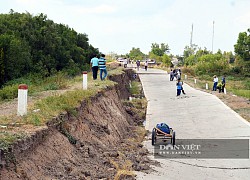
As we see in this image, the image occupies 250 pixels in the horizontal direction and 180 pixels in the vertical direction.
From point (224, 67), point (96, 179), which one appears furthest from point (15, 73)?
point (224, 67)

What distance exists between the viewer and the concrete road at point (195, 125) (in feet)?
33.8

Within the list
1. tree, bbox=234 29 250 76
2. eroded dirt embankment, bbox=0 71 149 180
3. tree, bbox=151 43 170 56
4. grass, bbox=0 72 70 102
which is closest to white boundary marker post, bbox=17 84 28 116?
eroded dirt embankment, bbox=0 71 149 180

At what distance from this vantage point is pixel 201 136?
51.0 ft

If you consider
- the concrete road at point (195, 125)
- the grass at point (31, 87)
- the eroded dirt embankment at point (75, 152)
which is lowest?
the concrete road at point (195, 125)

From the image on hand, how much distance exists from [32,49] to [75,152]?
18.1 meters

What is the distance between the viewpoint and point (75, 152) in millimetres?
9117

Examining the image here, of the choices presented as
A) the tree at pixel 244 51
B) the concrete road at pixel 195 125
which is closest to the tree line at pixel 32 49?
the concrete road at pixel 195 125

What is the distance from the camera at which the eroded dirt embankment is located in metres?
6.75

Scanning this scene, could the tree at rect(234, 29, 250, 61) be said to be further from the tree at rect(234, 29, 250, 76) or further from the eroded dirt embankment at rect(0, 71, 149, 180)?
the eroded dirt embankment at rect(0, 71, 149, 180)

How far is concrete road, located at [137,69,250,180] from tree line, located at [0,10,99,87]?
23.6 feet

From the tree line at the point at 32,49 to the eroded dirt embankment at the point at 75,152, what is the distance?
337 inches

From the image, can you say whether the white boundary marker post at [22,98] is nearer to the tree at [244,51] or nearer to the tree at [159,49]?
the tree at [244,51]

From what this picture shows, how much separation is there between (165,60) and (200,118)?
64698 mm

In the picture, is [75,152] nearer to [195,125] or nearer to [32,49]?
[195,125]
